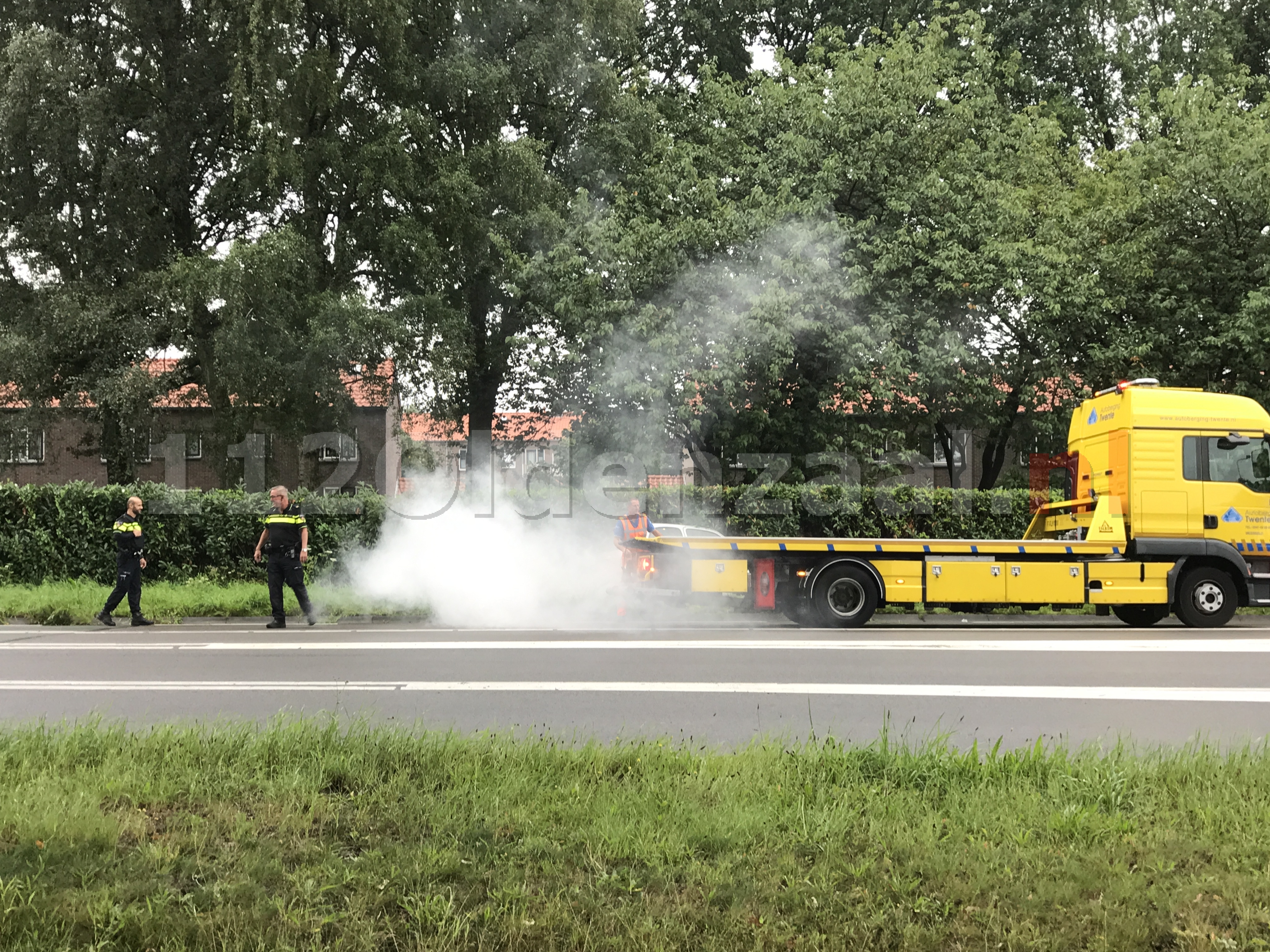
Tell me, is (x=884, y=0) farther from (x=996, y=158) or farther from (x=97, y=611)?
(x=97, y=611)

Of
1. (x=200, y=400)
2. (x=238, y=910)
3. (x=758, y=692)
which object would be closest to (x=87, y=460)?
(x=200, y=400)

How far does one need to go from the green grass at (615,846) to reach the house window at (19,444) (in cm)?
2090

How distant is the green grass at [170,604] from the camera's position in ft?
48.5

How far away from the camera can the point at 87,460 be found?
41.7m

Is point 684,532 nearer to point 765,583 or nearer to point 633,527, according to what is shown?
point 633,527

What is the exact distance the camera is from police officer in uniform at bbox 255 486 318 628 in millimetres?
13797

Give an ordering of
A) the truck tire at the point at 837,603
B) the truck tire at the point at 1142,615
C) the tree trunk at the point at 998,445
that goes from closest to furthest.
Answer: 1. the truck tire at the point at 837,603
2. the truck tire at the point at 1142,615
3. the tree trunk at the point at 998,445

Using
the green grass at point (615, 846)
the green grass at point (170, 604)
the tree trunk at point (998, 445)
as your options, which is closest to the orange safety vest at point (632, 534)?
the green grass at point (170, 604)

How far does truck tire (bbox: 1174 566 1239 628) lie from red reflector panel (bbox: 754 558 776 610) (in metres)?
5.53

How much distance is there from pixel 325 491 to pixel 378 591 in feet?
9.79

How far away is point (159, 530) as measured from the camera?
1739 cm

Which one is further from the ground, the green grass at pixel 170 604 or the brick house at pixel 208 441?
the brick house at pixel 208 441

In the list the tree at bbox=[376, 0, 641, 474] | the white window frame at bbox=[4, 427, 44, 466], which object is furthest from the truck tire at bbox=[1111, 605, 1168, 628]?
the white window frame at bbox=[4, 427, 44, 466]

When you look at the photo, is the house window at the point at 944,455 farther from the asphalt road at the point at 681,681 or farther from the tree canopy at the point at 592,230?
the asphalt road at the point at 681,681
